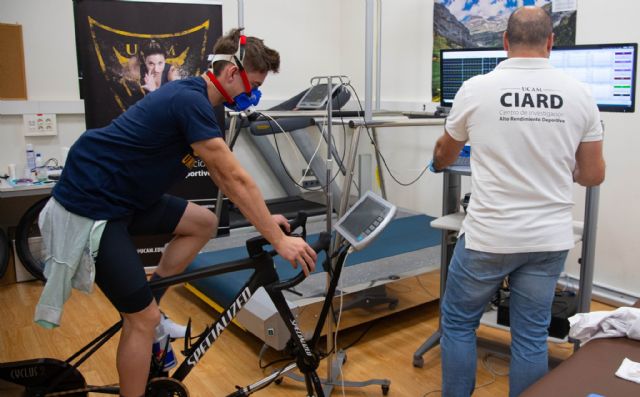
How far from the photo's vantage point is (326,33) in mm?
5473

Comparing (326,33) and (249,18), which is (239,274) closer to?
(249,18)

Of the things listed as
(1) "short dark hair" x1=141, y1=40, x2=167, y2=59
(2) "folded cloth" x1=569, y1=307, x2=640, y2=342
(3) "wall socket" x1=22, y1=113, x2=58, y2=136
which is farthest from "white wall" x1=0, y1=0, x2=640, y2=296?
(2) "folded cloth" x1=569, y1=307, x2=640, y2=342

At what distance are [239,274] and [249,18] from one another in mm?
2756

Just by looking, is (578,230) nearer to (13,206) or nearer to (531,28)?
(531,28)

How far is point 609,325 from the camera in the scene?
1789 mm

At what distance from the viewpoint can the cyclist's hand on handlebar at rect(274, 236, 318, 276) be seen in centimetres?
179

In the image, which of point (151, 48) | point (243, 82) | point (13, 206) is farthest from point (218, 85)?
point (13, 206)

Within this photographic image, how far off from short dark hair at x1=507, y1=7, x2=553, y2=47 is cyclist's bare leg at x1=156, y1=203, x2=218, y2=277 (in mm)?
1273

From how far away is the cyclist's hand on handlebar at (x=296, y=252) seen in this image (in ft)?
5.88

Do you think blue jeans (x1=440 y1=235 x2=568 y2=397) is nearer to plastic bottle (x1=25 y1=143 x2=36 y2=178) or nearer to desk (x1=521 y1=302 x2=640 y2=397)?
desk (x1=521 y1=302 x2=640 y2=397)

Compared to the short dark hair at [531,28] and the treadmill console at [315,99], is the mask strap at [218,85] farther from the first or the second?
the treadmill console at [315,99]

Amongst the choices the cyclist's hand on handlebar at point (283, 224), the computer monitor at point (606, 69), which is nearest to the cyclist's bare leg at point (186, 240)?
the cyclist's hand on handlebar at point (283, 224)

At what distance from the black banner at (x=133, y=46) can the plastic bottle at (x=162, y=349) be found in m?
2.05

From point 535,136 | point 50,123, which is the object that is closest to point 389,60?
point 50,123
